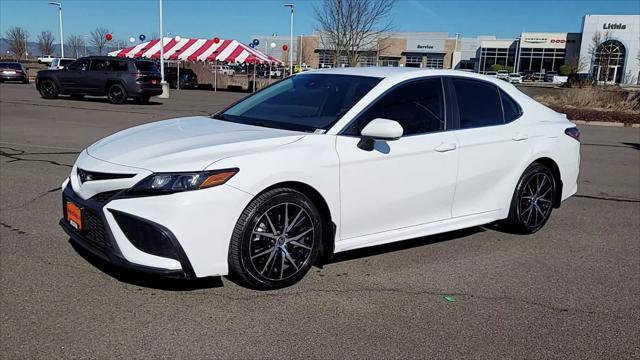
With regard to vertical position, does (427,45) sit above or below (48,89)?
above

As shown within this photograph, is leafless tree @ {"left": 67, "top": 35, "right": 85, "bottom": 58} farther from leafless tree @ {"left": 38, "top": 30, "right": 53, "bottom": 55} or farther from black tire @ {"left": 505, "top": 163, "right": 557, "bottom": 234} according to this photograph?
black tire @ {"left": 505, "top": 163, "right": 557, "bottom": 234}

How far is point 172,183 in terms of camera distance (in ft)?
11.9

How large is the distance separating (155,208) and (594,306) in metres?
3.16

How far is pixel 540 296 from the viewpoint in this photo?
4.25 m

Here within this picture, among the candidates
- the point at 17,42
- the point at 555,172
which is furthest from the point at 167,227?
the point at 17,42

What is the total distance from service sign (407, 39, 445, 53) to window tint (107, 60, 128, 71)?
79349 millimetres

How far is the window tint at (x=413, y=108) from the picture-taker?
458cm

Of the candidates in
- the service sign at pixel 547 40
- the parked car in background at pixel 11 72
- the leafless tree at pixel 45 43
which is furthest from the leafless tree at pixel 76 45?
the service sign at pixel 547 40

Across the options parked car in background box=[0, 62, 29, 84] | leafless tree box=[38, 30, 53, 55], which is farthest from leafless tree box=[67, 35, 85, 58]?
parked car in background box=[0, 62, 29, 84]

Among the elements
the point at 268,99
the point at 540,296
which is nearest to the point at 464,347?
the point at 540,296

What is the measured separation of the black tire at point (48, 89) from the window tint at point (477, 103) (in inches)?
862

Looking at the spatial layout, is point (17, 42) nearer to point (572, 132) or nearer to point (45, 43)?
point (45, 43)

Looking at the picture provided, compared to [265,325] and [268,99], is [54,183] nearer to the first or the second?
[268,99]

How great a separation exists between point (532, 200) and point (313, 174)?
279cm
